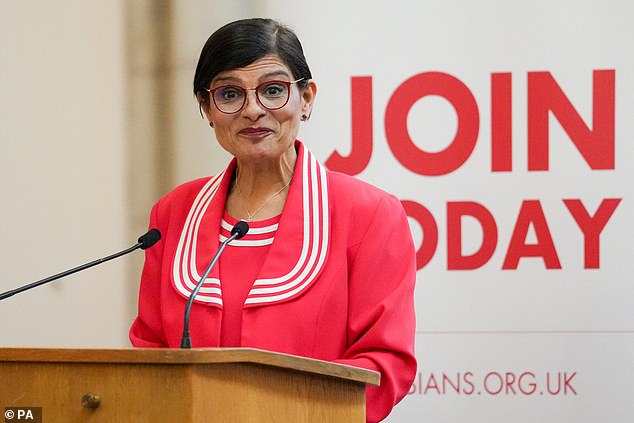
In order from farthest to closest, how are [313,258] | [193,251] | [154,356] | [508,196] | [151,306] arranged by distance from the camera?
[508,196]
[151,306]
[193,251]
[313,258]
[154,356]

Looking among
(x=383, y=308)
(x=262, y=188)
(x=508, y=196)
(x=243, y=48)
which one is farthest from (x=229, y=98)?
(x=508, y=196)

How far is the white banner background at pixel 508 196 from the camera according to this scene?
132 inches

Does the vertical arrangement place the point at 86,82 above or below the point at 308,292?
above

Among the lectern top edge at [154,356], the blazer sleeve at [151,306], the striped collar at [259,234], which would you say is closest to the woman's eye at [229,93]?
the striped collar at [259,234]

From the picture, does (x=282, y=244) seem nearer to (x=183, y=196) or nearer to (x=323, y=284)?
(x=323, y=284)

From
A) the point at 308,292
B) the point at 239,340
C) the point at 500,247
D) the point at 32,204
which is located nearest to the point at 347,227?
the point at 308,292

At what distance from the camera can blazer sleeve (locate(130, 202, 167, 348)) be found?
8.00ft

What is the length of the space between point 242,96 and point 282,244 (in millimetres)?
344

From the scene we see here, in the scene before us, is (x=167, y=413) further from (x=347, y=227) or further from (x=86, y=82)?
(x=86, y=82)

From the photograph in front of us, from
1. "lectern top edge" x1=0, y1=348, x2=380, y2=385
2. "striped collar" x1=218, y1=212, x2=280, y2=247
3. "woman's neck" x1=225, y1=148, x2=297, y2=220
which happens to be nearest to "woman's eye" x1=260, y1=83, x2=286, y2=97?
"woman's neck" x1=225, y1=148, x2=297, y2=220

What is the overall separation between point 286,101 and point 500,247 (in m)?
1.31

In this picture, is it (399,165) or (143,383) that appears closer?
(143,383)

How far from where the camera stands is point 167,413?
1.57 metres

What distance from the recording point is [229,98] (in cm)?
233
